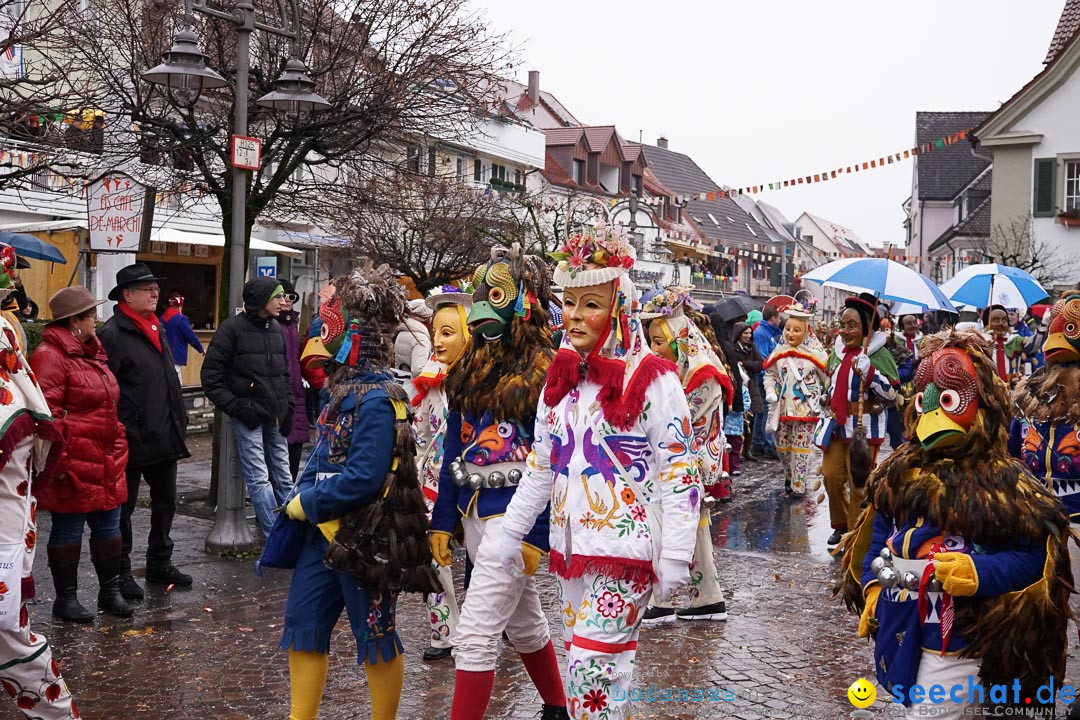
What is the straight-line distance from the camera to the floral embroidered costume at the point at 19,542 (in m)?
4.46

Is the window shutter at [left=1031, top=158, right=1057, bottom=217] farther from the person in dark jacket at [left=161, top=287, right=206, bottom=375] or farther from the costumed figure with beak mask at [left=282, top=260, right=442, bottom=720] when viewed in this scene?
the costumed figure with beak mask at [left=282, top=260, right=442, bottom=720]

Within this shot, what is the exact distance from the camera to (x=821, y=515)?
11.5 metres

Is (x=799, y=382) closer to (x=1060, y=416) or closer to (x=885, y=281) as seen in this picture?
(x=885, y=281)

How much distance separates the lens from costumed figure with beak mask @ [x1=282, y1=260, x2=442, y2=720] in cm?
439

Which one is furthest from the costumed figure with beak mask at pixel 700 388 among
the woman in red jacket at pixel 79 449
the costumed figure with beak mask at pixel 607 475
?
the woman in red jacket at pixel 79 449

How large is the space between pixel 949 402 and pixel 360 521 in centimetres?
227

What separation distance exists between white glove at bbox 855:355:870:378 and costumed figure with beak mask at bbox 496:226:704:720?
207 inches

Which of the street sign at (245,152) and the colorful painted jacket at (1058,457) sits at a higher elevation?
the street sign at (245,152)

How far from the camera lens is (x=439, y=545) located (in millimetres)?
4840

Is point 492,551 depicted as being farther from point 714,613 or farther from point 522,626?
point 714,613

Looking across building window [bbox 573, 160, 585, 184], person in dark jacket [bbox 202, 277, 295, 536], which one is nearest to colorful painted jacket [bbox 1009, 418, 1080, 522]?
person in dark jacket [bbox 202, 277, 295, 536]

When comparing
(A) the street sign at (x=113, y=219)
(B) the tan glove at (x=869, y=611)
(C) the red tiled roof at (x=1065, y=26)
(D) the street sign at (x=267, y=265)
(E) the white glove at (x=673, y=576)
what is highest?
(C) the red tiled roof at (x=1065, y=26)

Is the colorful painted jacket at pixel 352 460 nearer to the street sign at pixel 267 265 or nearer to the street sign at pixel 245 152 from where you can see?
the street sign at pixel 245 152

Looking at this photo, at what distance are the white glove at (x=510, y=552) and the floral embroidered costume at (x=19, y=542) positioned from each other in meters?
1.91
